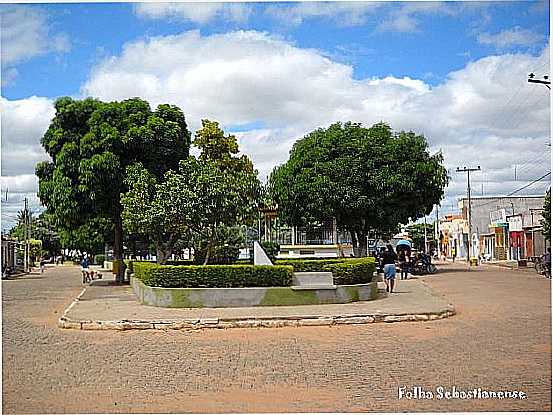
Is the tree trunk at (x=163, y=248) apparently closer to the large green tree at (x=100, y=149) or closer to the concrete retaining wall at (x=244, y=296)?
the large green tree at (x=100, y=149)

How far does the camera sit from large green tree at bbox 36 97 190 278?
26.0 m

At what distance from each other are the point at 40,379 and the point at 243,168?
2237 cm

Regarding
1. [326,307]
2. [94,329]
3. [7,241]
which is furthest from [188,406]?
[7,241]

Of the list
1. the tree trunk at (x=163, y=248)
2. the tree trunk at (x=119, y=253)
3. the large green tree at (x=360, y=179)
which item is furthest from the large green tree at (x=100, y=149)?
the large green tree at (x=360, y=179)

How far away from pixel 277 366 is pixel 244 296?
693 cm

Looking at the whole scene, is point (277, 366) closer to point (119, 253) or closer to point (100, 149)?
point (100, 149)

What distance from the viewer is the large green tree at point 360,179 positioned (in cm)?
3409

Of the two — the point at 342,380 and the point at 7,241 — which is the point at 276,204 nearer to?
the point at 7,241

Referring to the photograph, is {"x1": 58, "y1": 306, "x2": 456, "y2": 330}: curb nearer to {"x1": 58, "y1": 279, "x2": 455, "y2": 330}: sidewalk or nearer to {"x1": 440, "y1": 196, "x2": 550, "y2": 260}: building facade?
{"x1": 58, "y1": 279, "x2": 455, "y2": 330}: sidewalk

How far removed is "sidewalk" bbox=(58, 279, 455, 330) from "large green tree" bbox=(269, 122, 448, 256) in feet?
55.0

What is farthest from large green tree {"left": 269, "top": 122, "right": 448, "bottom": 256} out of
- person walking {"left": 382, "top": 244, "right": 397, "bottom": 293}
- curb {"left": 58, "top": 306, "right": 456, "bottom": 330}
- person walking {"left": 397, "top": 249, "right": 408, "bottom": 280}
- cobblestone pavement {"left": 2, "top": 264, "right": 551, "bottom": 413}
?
curb {"left": 58, "top": 306, "right": 456, "bottom": 330}

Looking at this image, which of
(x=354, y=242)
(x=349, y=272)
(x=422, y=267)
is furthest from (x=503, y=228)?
(x=349, y=272)

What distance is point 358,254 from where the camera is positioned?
36.3 meters

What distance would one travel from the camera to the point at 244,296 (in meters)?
16.4
